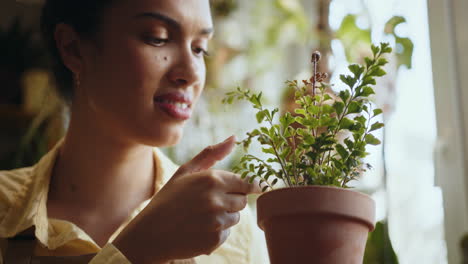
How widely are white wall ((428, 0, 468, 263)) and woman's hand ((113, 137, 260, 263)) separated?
0.50 meters

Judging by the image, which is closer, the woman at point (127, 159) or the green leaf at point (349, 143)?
the green leaf at point (349, 143)

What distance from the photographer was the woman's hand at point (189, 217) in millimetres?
854

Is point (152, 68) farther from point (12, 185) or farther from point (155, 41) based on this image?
point (12, 185)

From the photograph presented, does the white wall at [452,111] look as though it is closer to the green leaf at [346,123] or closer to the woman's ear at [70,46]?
the green leaf at [346,123]

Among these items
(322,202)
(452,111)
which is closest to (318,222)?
(322,202)

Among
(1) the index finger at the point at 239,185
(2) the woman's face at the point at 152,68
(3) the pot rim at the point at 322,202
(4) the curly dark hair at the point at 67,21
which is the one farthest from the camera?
(4) the curly dark hair at the point at 67,21

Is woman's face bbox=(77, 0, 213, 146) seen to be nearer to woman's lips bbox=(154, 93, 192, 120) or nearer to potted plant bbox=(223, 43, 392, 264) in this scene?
woman's lips bbox=(154, 93, 192, 120)

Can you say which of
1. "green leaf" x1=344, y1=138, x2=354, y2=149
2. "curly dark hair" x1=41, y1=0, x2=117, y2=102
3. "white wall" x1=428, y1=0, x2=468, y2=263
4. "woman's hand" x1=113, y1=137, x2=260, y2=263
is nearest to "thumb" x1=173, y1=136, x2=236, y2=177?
"woman's hand" x1=113, y1=137, x2=260, y2=263

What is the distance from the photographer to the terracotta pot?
2.32 ft

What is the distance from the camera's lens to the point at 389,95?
1.27 m

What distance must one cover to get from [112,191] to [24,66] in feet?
5.01

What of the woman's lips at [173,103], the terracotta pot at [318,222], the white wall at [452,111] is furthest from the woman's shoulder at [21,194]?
the white wall at [452,111]

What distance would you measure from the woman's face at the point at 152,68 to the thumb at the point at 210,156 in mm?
136

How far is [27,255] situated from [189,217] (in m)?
0.47
